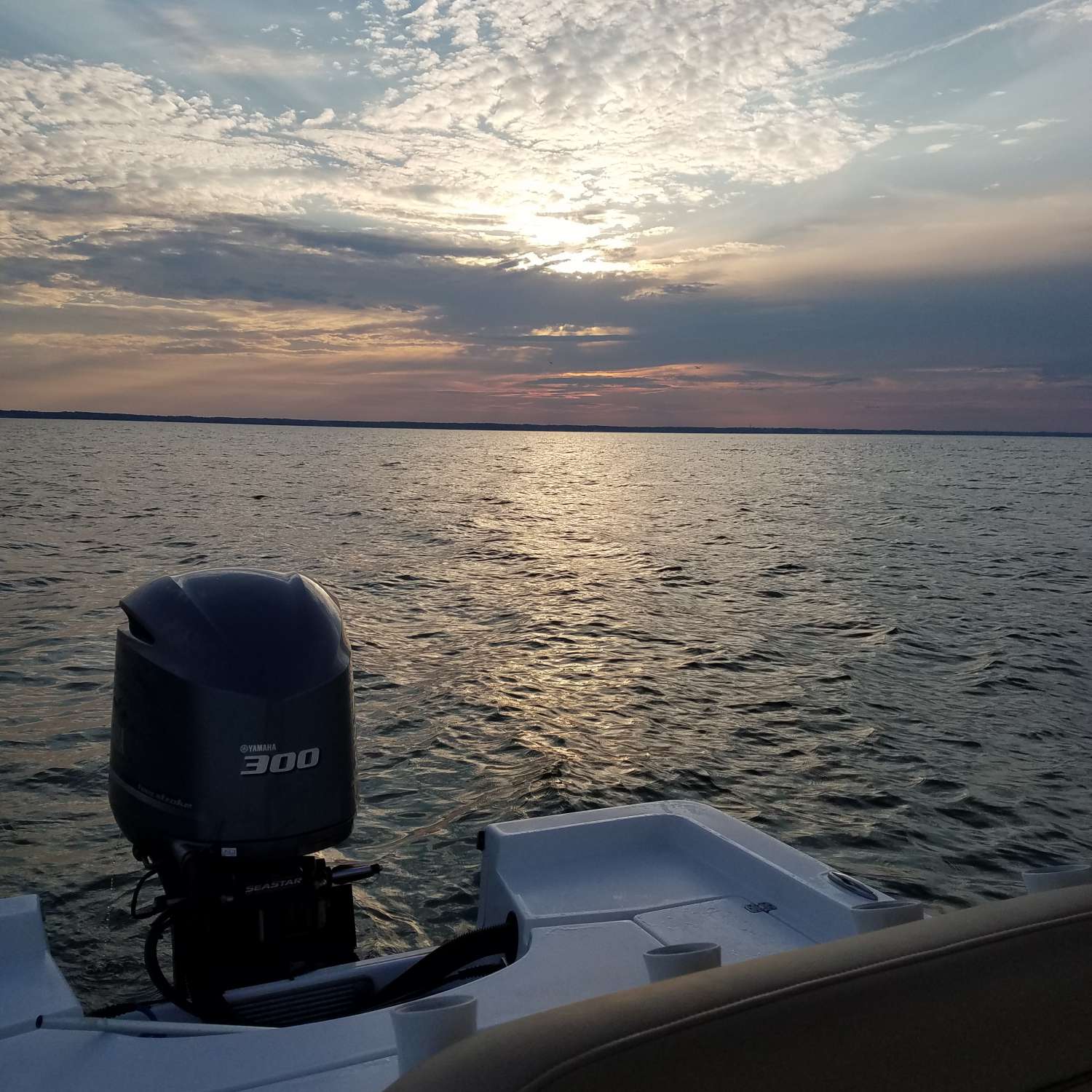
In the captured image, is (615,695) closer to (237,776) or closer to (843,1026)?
(237,776)

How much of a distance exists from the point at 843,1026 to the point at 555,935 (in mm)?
1660

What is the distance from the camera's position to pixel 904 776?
7664 millimetres

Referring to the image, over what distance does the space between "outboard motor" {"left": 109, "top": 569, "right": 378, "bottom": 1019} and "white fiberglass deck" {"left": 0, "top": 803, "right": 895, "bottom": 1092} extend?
207 mm

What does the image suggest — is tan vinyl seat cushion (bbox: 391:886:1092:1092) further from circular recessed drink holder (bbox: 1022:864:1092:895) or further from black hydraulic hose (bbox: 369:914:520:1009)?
black hydraulic hose (bbox: 369:914:520:1009)

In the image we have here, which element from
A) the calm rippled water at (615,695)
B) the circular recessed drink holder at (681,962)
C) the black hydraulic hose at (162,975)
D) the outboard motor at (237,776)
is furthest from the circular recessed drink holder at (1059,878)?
the calm rippled water at (615,695)

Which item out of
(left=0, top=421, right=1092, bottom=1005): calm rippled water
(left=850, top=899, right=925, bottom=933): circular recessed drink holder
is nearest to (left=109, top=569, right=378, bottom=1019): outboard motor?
(left=850, top=899, right=925, bottom=933): circular recessed drink holder

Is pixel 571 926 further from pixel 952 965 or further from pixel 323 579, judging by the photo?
pixel 323 579

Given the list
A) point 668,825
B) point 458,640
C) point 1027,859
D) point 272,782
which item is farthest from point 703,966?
point 458,640

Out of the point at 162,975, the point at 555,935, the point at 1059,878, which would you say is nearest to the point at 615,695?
the point at 555,935

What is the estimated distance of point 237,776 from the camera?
2.75 metres

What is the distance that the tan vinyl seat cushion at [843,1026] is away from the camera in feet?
3.43

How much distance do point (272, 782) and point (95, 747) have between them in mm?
5503

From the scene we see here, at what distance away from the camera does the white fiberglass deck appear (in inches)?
76.3

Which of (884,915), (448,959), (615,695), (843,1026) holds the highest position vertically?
(843,1026)
